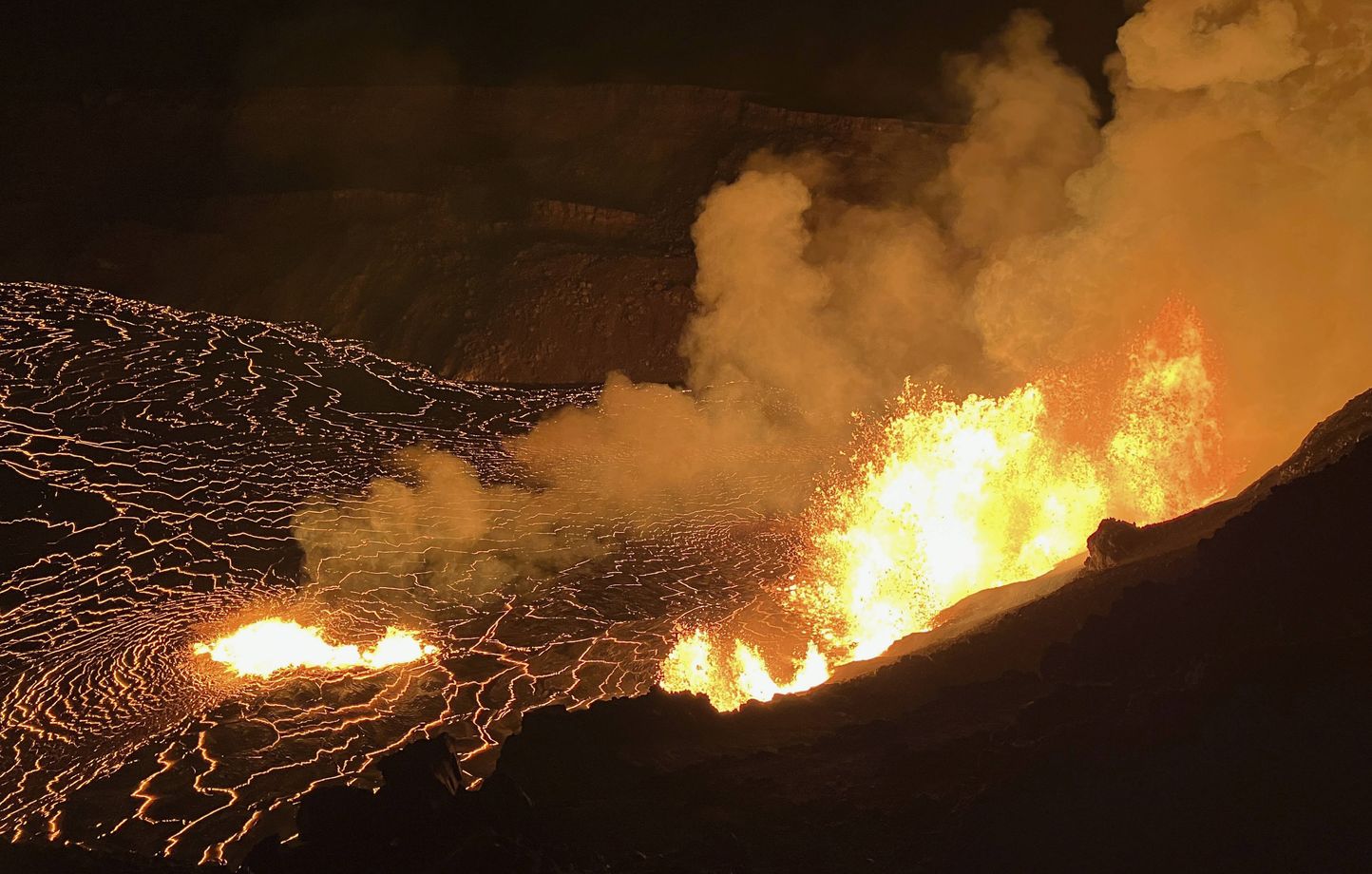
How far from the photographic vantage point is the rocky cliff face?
2900cm

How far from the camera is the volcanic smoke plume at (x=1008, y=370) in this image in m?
11.9

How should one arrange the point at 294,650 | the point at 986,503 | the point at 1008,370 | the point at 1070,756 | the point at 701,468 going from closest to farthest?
1. the point at 1070,756
2. the point at 294,650
3. the point at 986,503
4. the point at 1008,370
5. the point at 701,468

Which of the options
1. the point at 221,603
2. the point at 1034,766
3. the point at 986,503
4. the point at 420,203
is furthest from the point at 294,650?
the point at 420,203

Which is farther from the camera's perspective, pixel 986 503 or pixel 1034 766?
pixel 986 503

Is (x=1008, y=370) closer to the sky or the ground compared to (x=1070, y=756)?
closer to the sky

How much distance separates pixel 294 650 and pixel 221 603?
1751 millimetres

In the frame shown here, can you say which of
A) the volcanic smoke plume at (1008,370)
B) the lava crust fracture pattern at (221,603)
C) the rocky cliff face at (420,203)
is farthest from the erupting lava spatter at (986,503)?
the rocky cliff face at (420,203)

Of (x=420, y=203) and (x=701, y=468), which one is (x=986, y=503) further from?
(x=420, y=203)

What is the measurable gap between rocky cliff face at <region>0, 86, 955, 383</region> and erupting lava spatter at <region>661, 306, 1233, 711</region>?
12.4m

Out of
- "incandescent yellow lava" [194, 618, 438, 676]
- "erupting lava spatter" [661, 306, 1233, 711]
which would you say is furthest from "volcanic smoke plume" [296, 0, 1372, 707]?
"incandescent yellow lava" [194, 618, 438, 676]

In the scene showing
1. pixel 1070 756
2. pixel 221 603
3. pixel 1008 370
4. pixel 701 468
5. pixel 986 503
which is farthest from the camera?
pixel 701 468

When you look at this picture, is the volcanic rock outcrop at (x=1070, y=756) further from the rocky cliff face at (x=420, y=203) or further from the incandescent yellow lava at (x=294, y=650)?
the rocky cliff face at (x=420, y=203)

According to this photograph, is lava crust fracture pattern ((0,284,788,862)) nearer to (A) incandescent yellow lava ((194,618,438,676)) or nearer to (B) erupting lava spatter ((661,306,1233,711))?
(A) incandescent yellow lava ((194,618,438,676))

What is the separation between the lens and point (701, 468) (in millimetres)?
20203
